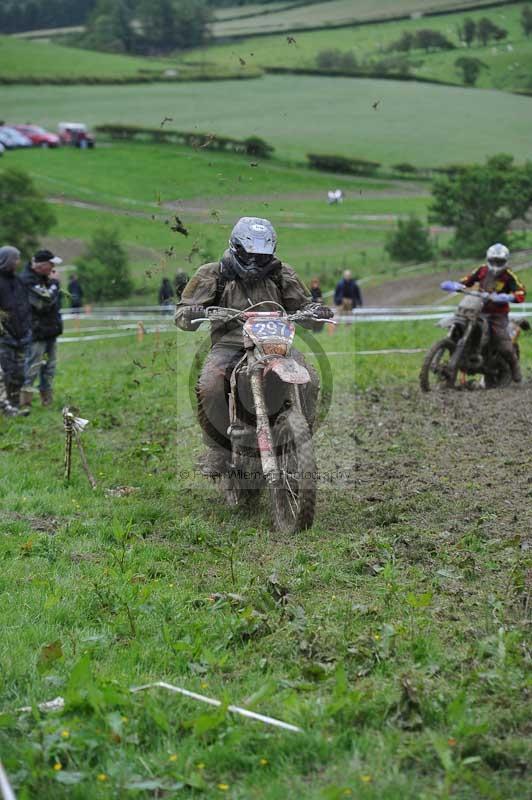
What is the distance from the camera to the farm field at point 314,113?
42.3 meters

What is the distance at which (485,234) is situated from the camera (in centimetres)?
5009

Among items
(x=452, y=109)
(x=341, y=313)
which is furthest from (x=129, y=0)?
(x=341, y=313)

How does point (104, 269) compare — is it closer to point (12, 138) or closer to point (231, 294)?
point (12, 138)

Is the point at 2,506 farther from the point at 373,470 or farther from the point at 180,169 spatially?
the point at 180,169

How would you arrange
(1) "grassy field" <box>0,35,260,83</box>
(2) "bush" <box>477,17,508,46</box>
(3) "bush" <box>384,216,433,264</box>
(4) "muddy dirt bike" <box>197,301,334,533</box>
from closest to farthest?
(4) "muddy dirt bike" <box>197,301,334,533</box> → (2) "bush" <box>477,17,508,46</box> → (3) "bush" <box>384,216,433,264</box> → (1) "grassy field" <box>0,35,260,83</box>

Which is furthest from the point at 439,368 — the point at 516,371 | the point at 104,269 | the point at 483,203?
the point at 483,203

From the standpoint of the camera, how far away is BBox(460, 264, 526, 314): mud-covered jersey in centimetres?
1477

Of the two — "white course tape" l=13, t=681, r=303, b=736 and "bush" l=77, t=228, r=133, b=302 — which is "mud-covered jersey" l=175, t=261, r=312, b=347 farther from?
"bush" l=77, t=228, r=133, b=302

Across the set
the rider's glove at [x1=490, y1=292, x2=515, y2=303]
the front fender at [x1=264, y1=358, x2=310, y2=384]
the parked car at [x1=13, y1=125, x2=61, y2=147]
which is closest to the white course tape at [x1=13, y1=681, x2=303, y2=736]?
the front fender at [x1=264, y1=358, x2=310, y2=384]

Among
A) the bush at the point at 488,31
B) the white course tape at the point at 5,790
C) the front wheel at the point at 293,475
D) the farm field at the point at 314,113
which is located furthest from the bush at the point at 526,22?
the white course tape at the point at 5,790

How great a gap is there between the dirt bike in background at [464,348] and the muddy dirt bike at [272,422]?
19.2 feet

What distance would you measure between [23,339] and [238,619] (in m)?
8.72

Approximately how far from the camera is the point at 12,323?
1395cm

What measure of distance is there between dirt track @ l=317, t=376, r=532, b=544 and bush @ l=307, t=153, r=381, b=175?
48.0m
